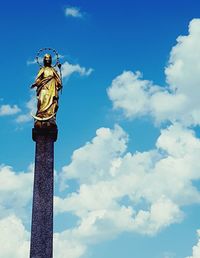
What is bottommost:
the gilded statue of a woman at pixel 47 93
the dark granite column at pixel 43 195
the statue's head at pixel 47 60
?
the dark granite column at pixel 43 195

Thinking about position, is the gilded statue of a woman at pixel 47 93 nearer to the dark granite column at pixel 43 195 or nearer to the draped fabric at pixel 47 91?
the draped fabric at pixel 47 91

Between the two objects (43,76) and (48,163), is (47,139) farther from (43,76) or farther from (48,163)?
(43,76)

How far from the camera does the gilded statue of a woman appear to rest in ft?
82.5

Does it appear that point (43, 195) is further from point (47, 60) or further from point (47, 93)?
point (47, 60)

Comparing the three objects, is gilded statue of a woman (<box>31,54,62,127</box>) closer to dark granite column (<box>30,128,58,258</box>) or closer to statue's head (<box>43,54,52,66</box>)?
statue's head (<box>43,54,52,66</box>)

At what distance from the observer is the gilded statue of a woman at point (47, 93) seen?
82.5ft

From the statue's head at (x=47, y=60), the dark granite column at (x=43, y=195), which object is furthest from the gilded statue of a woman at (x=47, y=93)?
the dark granite column at (x=43, y=195)

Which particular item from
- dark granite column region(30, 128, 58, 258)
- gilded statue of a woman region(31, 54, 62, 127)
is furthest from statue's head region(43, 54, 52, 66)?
dark granite column region(30, 128, 58, 258)

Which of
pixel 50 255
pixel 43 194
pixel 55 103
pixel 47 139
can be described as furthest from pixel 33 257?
pixel 55 103

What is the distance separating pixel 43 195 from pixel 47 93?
5.23m

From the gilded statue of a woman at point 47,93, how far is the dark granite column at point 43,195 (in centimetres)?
63

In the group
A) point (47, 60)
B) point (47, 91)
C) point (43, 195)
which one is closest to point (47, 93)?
point (47, 91)

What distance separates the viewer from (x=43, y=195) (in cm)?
2341

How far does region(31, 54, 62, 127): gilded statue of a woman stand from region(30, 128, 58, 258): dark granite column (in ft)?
2.07
